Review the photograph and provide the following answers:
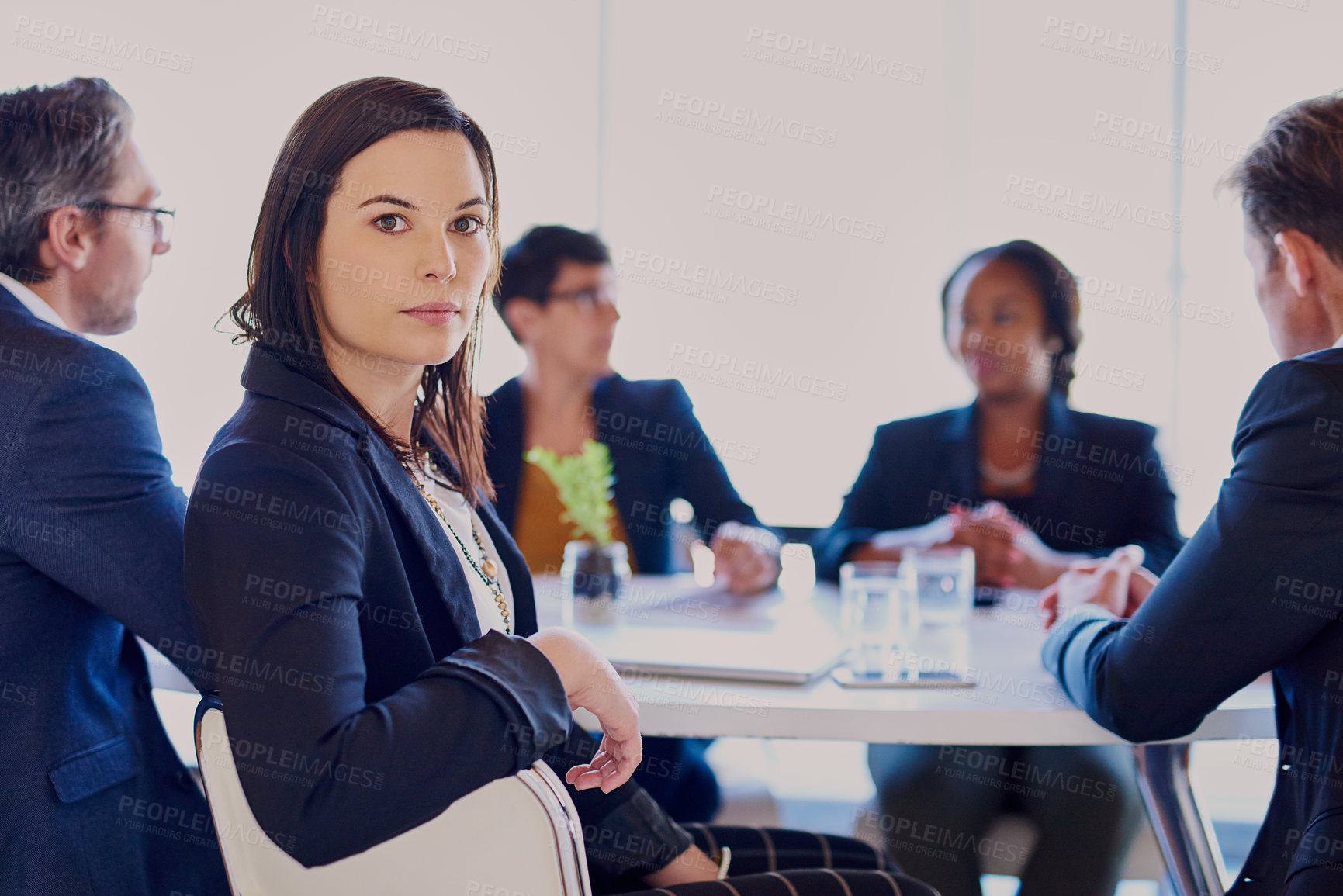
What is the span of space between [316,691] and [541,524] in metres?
1.99

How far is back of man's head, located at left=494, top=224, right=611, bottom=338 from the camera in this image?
3.01 meters

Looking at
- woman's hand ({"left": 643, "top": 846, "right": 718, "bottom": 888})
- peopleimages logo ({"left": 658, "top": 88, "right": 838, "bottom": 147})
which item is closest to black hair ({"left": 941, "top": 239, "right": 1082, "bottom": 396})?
woman's hand ({"left": 643, "top": 846, "right": 718, "bottom": 888})

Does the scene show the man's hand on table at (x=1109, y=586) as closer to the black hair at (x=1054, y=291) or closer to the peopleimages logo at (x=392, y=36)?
the black hair at (x=1054, y=291)

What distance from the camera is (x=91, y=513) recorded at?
126cm

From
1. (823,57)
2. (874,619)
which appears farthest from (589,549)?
(823,57)

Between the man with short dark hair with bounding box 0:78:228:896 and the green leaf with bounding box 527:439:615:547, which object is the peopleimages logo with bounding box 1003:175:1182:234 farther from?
the man with short dark hair with bounding box 0:78:228:896

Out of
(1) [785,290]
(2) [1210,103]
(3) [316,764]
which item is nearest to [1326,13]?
(2) [1210,103]

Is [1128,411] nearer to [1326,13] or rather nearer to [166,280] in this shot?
[1326,13]

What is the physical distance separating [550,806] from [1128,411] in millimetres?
4801

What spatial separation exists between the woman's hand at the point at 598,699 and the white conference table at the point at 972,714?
280 mm

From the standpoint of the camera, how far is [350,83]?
110 cm

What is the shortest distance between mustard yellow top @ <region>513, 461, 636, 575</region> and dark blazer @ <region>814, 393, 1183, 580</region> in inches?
27.7

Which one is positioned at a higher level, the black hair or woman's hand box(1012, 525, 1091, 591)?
the black hair

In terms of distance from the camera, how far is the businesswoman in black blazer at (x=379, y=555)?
0.83 metres
